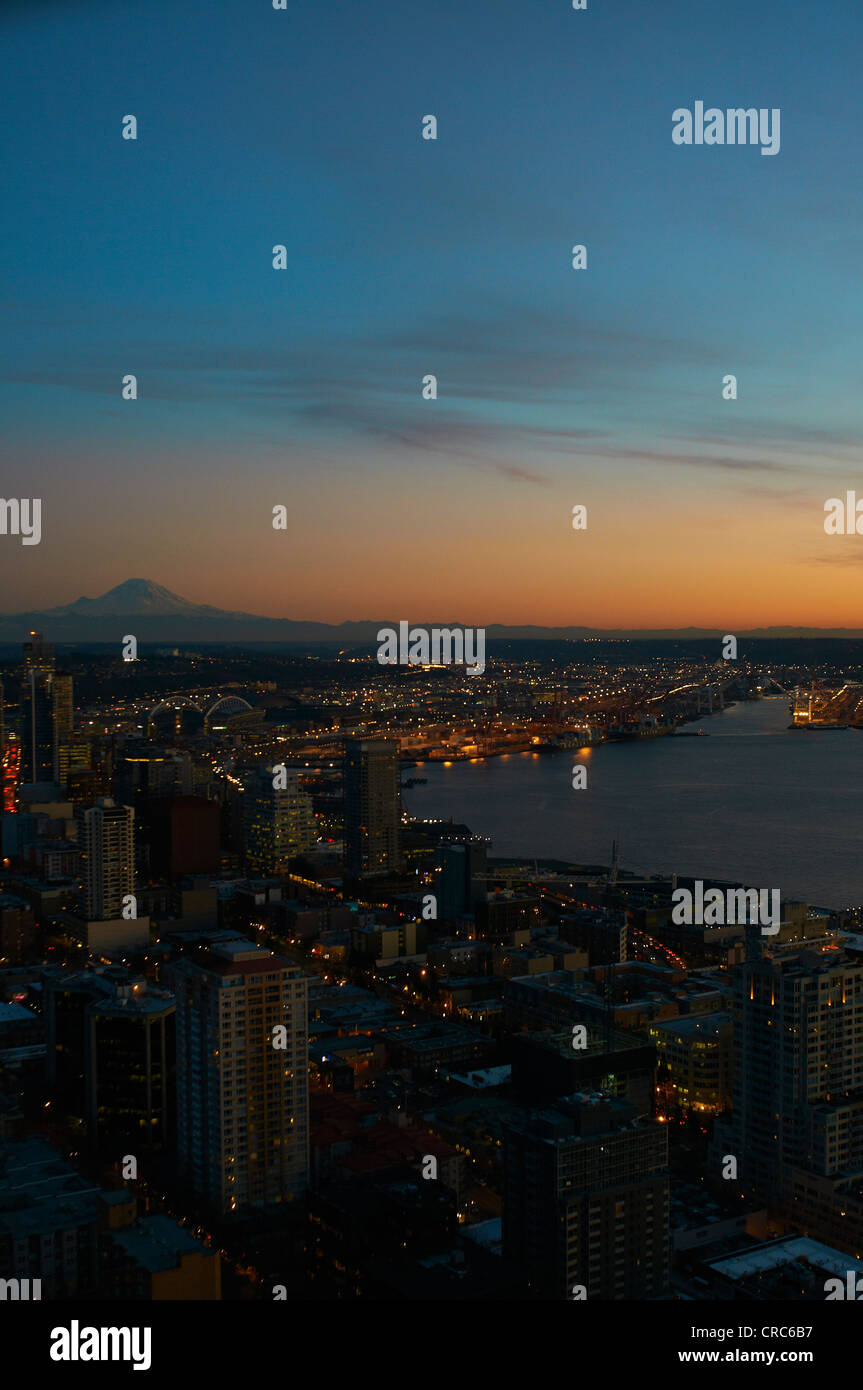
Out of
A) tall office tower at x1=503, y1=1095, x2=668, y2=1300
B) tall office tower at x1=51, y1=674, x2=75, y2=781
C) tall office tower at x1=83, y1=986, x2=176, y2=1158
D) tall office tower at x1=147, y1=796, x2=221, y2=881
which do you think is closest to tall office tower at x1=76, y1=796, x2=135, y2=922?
tall office tower at x1=147, y1=796, x2=221, y2=881

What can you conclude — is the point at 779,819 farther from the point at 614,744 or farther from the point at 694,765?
the point at 614,744

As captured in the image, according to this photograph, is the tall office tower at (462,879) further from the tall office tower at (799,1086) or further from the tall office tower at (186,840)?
the tall office tower at (799,1086)

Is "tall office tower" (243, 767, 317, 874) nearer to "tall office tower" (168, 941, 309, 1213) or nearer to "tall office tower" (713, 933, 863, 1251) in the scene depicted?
"tall office tower" (168, 941, 309, 1213)

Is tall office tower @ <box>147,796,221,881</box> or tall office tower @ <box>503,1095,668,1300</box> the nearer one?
tall office tower @ <box>503,1095,668,1300</box>

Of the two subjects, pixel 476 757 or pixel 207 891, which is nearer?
pixel 207 891

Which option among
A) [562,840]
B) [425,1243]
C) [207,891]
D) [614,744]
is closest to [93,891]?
[207,891]
